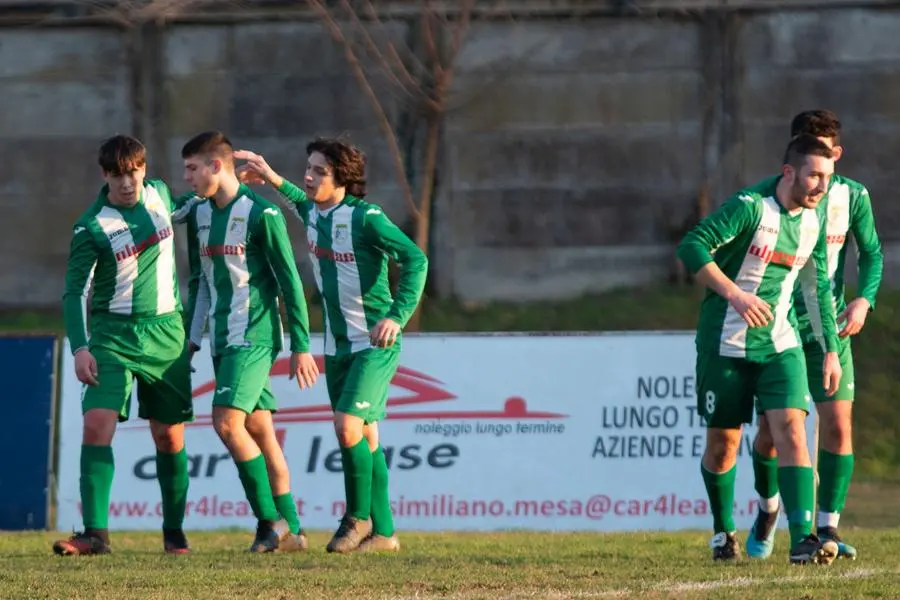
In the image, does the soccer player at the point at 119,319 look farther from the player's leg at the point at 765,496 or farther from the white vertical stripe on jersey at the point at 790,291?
the white vertical stripe on jersey at the point at 790,291

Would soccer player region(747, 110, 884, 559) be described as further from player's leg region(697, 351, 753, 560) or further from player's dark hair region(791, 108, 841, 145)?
player's leg region(697, 351, 753, 560)

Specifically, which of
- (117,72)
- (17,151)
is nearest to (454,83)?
(117,72)

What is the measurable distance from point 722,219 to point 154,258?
3.02 metres

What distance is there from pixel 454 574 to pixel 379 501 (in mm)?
1735

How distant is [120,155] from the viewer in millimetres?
8727

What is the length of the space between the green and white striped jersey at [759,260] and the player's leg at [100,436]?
2.98 m

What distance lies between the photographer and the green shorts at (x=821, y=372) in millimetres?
8750

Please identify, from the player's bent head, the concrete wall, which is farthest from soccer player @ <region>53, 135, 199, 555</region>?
the concrete wall

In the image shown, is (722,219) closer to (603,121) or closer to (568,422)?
(568,422)

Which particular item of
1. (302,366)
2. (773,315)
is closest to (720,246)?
(773,315)

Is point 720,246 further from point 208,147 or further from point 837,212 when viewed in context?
point 208,147

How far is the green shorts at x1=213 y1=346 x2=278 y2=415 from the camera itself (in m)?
8.95

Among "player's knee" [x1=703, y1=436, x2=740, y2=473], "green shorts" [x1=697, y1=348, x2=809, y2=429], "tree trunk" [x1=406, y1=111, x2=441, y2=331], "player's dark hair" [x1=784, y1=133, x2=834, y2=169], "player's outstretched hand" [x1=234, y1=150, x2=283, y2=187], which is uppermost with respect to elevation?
"tree trunk" [x1=406, y1=111, x2=441, y2=331]

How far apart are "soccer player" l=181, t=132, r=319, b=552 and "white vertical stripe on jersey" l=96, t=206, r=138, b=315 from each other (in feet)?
1.30
